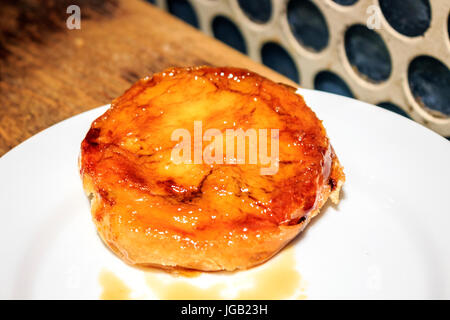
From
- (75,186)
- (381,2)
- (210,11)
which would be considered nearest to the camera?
(75,186)

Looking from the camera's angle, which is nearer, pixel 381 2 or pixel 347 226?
pixel 347 226

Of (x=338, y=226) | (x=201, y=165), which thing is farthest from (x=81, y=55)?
(x=338, y=226)

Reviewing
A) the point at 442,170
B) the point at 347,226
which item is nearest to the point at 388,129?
the point at 442,170

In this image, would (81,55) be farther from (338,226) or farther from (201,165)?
(338,226)

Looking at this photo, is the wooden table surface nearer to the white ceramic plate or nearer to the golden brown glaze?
the white ceramic plate

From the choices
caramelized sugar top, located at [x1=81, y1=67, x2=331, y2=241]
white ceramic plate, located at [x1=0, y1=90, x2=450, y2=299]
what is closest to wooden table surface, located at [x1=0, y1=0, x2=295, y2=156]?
white ceramic plate, located at [x1=0, y1=90, x2=450, y2=299]

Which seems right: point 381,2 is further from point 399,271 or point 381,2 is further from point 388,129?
point 399,271

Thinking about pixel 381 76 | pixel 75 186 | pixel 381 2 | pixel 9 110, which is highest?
pixel 381 2
